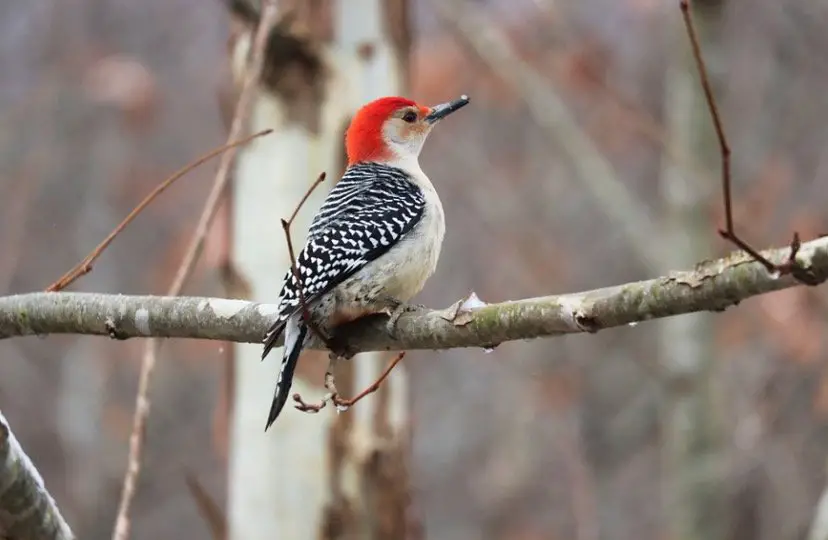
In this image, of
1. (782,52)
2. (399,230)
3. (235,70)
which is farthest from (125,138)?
(399,230)

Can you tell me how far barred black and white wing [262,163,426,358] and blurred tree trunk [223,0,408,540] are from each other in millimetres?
656

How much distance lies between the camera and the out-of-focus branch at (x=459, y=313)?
178 centimetres

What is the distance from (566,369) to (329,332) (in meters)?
8.15

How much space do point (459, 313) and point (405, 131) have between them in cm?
201

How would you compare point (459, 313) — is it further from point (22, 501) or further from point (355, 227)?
point (355, 227)

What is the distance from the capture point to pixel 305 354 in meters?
4.48

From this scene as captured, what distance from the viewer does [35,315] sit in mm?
2545

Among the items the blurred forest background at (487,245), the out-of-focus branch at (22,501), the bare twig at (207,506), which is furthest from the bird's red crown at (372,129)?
the blurred forest background at (487,245)

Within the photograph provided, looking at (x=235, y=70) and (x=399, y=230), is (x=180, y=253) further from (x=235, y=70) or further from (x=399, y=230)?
(x=399, y=230)

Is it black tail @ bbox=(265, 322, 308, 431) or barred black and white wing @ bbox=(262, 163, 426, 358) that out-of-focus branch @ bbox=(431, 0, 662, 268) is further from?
black tail @ bbox=(265, 322, 308, 431)

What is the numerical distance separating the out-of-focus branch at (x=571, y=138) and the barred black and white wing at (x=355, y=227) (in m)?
2.59

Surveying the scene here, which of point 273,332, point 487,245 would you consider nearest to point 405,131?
point 273,332

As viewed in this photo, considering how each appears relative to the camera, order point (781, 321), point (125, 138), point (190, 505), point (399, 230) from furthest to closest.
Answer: point (190, 505)
point (125, 138)
point (781, 321)
point (399, 230)

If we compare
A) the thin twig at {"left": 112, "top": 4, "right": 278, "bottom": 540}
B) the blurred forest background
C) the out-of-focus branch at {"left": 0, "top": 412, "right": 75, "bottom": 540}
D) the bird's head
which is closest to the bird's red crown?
the bird's head
